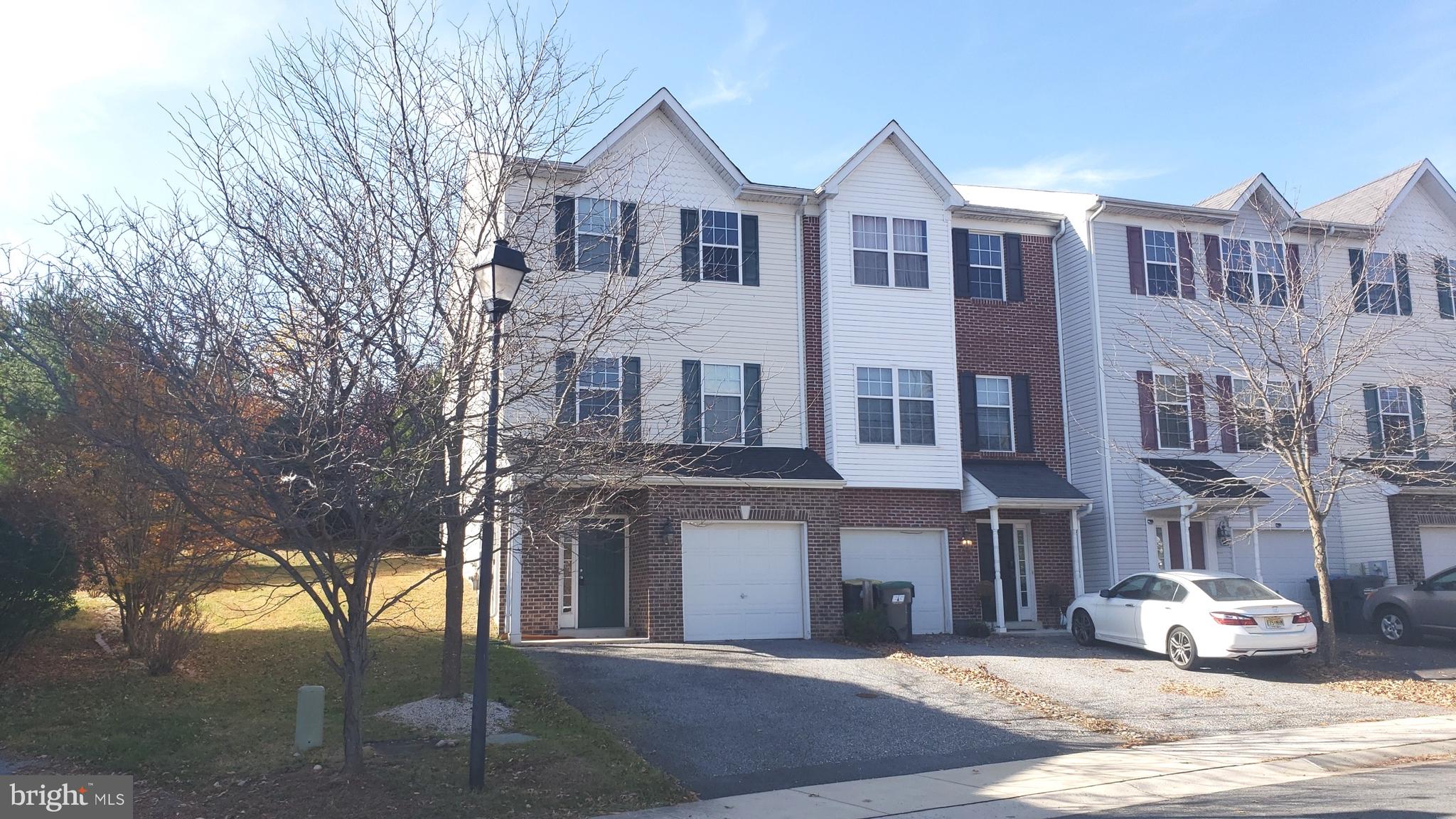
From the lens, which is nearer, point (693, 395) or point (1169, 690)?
point (1169, 690)

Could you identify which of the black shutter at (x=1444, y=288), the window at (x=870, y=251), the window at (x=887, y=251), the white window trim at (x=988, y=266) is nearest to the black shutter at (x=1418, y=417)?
the black shutter at (x=1444, y=288)

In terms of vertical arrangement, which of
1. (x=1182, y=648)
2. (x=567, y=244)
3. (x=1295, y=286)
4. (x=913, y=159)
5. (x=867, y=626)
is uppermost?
(x=913, y=159)

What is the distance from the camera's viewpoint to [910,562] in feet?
65.8

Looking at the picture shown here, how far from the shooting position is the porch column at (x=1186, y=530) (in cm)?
1944

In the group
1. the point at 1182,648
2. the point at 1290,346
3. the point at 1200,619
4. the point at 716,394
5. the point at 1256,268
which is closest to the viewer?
the point at 1200,619

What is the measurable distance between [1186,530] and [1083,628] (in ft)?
Result: 11.6

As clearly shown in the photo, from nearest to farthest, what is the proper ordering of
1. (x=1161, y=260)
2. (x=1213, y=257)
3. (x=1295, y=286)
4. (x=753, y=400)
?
(x=1295, y=286), (x=753, y=400), (x=1161, y=260), (x=1213, y=257)

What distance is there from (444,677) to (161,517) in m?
4.99

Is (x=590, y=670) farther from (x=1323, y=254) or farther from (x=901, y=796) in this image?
(x=1323, y=254)

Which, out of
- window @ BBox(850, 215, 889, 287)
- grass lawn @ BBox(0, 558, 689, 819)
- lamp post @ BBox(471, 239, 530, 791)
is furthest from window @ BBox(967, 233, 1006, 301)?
lamp post @ BBox(471, 239, 530, 791)

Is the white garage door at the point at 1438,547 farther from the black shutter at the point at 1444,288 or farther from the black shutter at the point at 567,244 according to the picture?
the black shutter at the point at 567,244

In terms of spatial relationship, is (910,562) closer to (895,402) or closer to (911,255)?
(895,402)

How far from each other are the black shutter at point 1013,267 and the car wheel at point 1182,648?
28.2 feet

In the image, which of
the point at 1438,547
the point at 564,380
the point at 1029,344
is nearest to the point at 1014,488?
the point at 1029,344
